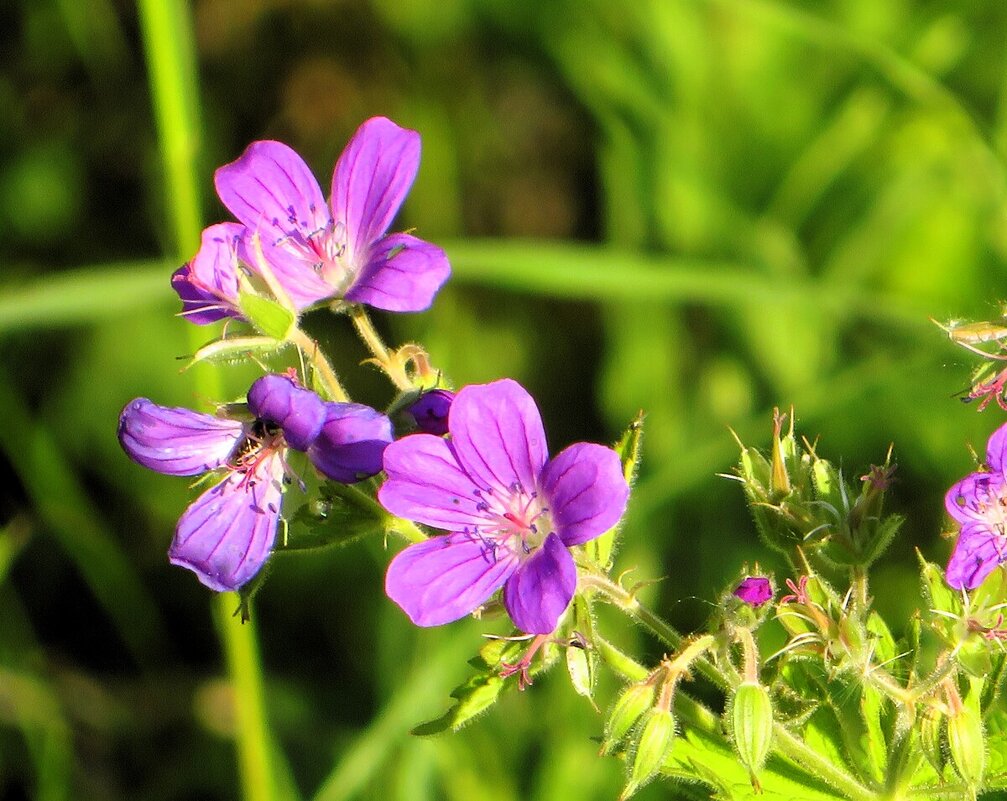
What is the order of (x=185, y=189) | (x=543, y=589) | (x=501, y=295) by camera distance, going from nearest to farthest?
(x=543, y=589)
(x=185, y=189)
(x=501, y=295)

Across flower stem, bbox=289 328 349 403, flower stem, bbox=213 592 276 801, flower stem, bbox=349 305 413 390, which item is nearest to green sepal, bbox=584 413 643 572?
flower stem, bbox=349 305 413 390

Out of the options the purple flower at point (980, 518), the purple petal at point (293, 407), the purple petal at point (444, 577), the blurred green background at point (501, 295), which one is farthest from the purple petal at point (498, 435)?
the blurred green background at point (501, 295)

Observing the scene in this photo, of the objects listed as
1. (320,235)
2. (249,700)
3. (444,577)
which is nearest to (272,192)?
(320,235)

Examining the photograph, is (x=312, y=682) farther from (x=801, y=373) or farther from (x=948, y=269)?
(x=948, y=269)

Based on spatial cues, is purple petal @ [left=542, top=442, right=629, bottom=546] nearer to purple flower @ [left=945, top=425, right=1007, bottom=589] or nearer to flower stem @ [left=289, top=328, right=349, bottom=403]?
flower stem @ [left=289, top=328, right=349, bottom=403]

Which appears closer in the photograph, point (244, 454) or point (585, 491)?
point (585, 491)

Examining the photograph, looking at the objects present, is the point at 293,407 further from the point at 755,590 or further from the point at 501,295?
the point at 501,295
